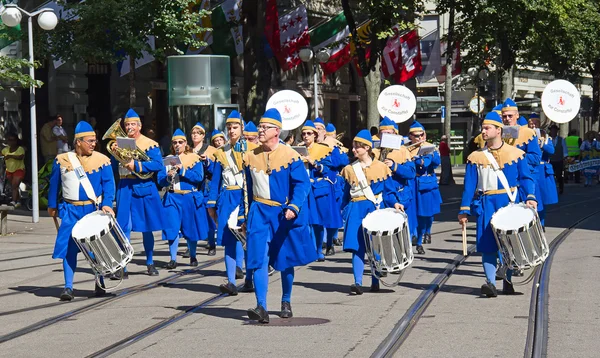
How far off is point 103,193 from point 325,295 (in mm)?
2617

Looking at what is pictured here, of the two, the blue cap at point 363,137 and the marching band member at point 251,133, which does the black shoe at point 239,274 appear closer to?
the marching band member at point 251,133

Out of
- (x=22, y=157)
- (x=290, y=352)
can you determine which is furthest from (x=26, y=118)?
(x=290, y=352)

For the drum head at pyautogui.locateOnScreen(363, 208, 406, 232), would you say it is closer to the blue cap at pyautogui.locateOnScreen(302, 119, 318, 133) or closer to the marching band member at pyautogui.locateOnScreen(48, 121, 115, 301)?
the marching band member at pyautogui.locateOnScreen(48, 121, 115, 301)

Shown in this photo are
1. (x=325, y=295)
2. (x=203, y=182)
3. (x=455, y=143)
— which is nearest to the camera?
(x=325, y=295)

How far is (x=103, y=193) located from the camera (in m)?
13.8

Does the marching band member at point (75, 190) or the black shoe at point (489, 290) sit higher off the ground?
the marching band member at point (75, 190)

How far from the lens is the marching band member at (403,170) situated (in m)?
16.3

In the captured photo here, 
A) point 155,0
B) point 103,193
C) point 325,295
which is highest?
point 155,0

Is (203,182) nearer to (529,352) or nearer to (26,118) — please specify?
(529,352)

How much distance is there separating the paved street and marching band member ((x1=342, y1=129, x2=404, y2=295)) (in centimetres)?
36

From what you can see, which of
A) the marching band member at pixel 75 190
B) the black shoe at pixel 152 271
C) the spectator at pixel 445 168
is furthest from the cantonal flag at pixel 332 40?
the marching band member at pixel 75 190

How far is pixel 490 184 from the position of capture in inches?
508

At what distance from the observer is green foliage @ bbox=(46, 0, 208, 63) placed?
89.7 feet

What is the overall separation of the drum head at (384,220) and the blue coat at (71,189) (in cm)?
274
